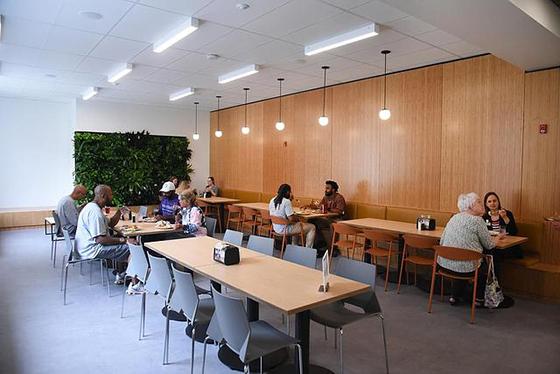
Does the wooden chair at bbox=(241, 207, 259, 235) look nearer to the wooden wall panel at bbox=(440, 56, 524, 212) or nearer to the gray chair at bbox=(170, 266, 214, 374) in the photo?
the wooden wall panel at bbox=(440, 56, 524, 212)

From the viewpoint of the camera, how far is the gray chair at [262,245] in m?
4.02

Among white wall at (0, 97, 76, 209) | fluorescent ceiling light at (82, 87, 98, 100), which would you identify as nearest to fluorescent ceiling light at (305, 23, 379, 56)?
fluorescent ceiling light at (82, 87, 98, 100)

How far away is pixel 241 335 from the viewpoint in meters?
2.32

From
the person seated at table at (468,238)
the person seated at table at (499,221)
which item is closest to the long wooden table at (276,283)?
the person seated at table at (468,238)

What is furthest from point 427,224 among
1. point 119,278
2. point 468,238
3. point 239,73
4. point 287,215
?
point 119,278

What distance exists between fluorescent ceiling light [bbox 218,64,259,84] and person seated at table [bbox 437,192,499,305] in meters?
3.69

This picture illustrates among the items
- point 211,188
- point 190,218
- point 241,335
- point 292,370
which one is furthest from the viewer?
point 211,188

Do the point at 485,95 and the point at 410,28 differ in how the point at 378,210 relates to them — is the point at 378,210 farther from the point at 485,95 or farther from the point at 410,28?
the point at 410,28

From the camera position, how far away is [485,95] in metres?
5.46

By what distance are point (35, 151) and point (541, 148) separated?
10.8m

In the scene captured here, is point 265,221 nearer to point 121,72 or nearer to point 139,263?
point 121,72

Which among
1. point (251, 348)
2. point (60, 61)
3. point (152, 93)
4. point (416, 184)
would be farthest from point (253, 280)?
point (152, 93)

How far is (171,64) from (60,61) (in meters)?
1.71

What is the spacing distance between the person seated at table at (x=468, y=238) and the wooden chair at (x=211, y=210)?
6267 millimetres
